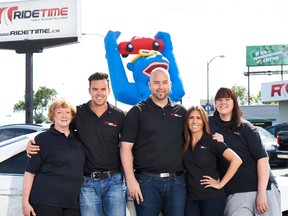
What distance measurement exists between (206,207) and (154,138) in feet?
2.48

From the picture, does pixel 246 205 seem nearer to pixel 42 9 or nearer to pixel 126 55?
pixel 126 55

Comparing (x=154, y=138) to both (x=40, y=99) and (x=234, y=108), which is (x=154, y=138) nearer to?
(x=234, y=108)

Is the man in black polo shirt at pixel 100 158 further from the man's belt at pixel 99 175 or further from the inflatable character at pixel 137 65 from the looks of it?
the inflatable character at pixel 137 65

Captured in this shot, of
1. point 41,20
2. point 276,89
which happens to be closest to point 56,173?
point 41,20

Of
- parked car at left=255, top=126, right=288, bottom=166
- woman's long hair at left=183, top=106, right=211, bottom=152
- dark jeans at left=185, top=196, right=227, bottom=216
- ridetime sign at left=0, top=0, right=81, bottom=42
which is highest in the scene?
ridetime sign at left=0, top=0, right=81, bottom=42

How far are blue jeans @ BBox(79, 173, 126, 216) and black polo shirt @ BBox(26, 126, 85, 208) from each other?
0.08 metres

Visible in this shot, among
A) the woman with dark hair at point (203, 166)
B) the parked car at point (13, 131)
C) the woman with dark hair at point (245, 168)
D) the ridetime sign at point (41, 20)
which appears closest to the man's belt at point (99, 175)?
A: the woman with dark hair at point (203, 166)

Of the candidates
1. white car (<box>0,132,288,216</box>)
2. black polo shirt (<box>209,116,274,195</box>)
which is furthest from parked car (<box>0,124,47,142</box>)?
black polo shirt (<box>209,116,274,195</box>)

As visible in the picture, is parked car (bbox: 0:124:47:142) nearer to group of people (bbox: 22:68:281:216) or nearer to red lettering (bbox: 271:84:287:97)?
group of people (bbox: 22:68:281:216)

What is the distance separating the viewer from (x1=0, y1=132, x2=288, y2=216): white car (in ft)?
13.5

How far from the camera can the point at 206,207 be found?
4.03 m

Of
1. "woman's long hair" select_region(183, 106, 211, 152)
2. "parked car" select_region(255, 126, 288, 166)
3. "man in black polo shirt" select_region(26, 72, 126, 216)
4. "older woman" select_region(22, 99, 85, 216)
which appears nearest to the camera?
"older woman" select_region(22, 99, 85, 216)

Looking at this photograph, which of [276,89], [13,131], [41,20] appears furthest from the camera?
[276,89]

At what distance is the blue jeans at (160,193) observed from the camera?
4.07m
